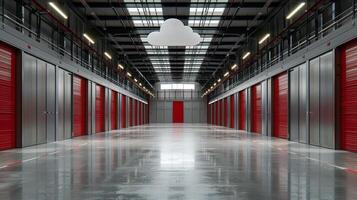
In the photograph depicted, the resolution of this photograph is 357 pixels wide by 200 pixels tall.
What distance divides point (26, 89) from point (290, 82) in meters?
15.9

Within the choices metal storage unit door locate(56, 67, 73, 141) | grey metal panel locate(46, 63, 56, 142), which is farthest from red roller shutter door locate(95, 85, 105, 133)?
grey metal panel locate(46, 63, 56, 142)

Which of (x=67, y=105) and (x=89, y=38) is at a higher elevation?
(x=89, y=38)

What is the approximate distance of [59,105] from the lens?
2595cm

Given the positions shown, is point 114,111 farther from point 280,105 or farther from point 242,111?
point 280,105

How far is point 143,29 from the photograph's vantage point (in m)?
38.0

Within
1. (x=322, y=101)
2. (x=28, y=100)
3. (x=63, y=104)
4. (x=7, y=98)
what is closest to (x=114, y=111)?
(x=63, y=104)

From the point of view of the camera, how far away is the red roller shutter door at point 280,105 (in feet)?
90.7

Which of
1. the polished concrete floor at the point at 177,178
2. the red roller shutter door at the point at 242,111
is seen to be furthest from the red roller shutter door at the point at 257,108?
the polished concrete floor at the point at 177,178

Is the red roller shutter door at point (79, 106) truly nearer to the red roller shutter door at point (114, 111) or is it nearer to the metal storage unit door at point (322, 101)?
the red roller shutter door at point (114, 111)

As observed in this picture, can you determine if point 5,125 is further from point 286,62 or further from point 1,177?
point 286,62

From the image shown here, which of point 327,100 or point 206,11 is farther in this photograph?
point 206,11

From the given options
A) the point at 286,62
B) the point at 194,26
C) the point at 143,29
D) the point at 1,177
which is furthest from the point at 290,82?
the point at 1,177

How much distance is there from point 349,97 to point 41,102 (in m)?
15.6

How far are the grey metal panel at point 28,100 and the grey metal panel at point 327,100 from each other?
567 inches
